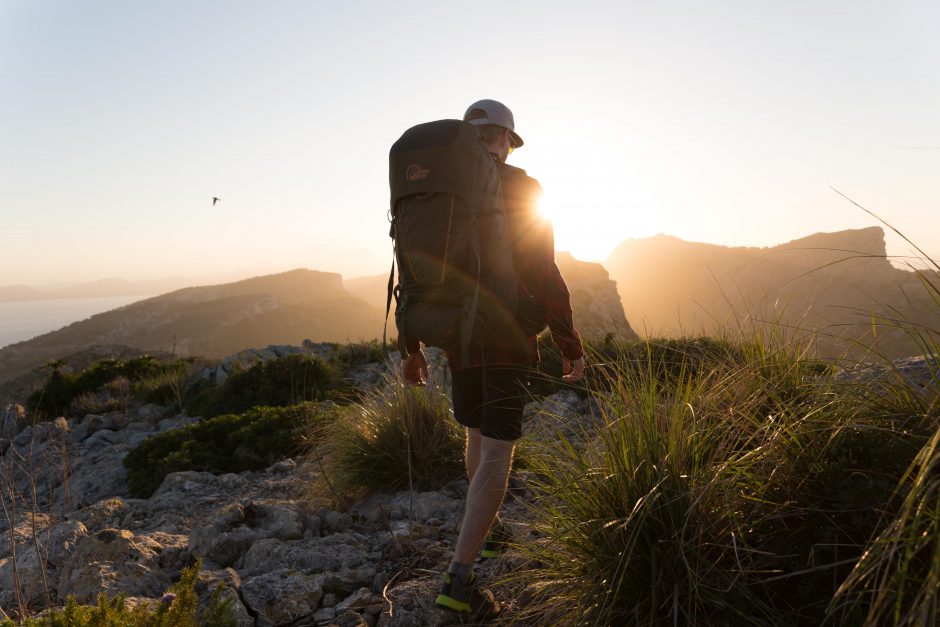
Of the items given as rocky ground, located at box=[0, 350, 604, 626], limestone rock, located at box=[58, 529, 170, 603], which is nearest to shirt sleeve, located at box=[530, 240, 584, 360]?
rocky ground, located at box=[0, 350, 604, 626]

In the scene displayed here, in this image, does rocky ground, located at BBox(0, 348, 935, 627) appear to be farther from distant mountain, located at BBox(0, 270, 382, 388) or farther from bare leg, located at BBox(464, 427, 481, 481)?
distant mountain, located at BBox(0, 270, 382, 388)

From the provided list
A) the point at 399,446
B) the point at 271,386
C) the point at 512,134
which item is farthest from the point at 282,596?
the point at 271,386

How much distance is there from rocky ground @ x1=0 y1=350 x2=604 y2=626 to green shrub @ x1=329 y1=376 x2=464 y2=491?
17 cm

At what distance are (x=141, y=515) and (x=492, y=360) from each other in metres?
4.20

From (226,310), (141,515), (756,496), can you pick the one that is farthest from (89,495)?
(226,310)

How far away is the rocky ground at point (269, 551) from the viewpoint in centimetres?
299

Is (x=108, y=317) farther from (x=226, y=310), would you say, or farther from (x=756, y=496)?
(x=756, y=496)

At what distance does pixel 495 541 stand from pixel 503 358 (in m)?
1.21

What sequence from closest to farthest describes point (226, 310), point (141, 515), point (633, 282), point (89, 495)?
point (141, 515) → point (89, 495) → point (226, 310) → point (633, 282)

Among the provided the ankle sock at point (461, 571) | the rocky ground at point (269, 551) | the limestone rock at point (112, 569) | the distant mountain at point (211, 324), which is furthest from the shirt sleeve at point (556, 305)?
the distant mountain at point (211, 324)

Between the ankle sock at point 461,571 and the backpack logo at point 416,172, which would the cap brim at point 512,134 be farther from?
the ankle sock at point 461,571

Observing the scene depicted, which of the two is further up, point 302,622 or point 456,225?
point 456,225

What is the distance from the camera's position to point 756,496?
7.52 ft

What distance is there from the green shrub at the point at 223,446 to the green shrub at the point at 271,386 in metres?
2.35
